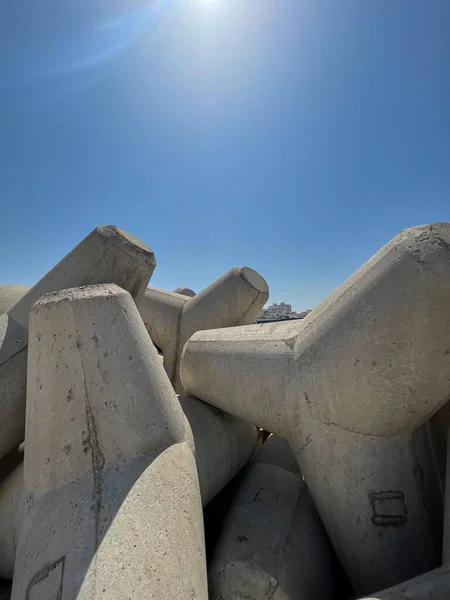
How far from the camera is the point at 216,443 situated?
2.01 m

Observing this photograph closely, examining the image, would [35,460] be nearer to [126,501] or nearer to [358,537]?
[126,501]

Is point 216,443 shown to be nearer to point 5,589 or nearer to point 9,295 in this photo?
point 5,589

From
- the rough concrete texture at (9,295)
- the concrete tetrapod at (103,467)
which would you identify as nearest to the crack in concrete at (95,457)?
the concrete tetrapod at (103,467)

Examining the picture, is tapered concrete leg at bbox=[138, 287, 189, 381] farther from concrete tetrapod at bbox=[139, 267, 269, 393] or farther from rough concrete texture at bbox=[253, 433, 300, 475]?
rough concrete texture at bbox=[253, 433, 300, 475]

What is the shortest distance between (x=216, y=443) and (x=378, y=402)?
1.00 meters

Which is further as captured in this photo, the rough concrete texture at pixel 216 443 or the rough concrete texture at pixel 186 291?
the rough concrete texture at pixel 186 291

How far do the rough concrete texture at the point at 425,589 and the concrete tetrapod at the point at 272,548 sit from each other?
41cm

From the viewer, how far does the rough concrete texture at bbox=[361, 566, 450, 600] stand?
0.97 m

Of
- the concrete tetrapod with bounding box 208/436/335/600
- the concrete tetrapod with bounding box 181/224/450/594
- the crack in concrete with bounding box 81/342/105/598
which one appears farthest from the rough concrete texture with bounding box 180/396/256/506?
the crack in concrete with bounding box 81/342/105/598

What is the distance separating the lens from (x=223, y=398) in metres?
2.08

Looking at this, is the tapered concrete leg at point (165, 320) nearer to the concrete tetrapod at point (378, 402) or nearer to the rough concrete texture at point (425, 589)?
the concrete tetrapod at point (378, 402)

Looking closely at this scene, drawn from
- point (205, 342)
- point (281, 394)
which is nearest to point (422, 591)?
point (281, 394)

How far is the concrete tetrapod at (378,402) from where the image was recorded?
4.38 feet

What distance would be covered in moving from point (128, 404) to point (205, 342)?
1064 millimetres
